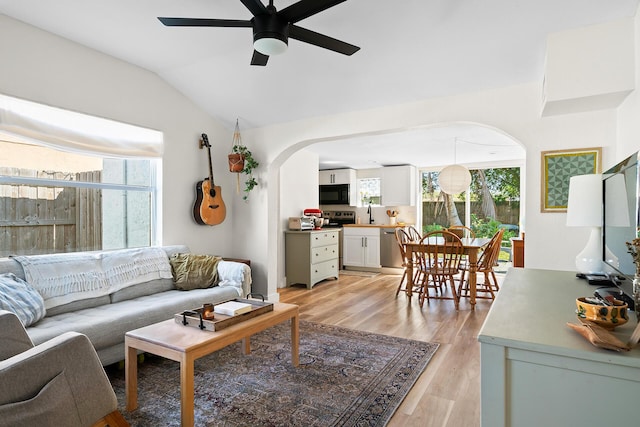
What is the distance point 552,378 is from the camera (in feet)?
3.17

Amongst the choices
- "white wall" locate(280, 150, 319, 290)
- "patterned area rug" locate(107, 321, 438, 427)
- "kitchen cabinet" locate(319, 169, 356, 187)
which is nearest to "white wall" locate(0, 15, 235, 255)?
"white wall" locate(280, 150, 319, 290)

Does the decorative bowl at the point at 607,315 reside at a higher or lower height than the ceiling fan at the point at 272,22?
lower

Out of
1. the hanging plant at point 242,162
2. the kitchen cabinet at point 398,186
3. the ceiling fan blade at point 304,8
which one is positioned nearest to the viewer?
the ceiling fan blade at point 304,8

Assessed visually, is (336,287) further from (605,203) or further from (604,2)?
(604,2)

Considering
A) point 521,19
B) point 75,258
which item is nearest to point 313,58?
point 521,19

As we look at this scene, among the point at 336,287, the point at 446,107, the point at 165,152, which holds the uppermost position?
the point at 446,107

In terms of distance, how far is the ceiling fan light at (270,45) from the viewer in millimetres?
1895

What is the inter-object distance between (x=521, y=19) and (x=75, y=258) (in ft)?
12.0

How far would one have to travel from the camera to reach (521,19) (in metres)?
2.37

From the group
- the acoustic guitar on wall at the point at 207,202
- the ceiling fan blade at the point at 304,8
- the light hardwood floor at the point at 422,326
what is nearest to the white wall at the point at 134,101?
the acoustic guitar on wall at the point at 207,202

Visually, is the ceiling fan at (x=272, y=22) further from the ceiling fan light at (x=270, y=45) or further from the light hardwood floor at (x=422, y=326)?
the light hardwood floor at (x=422, y=326)

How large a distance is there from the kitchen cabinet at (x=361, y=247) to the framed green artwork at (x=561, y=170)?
381 cm

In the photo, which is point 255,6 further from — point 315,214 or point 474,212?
point 474,212

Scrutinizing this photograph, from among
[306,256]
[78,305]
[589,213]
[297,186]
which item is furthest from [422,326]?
[297,186]
